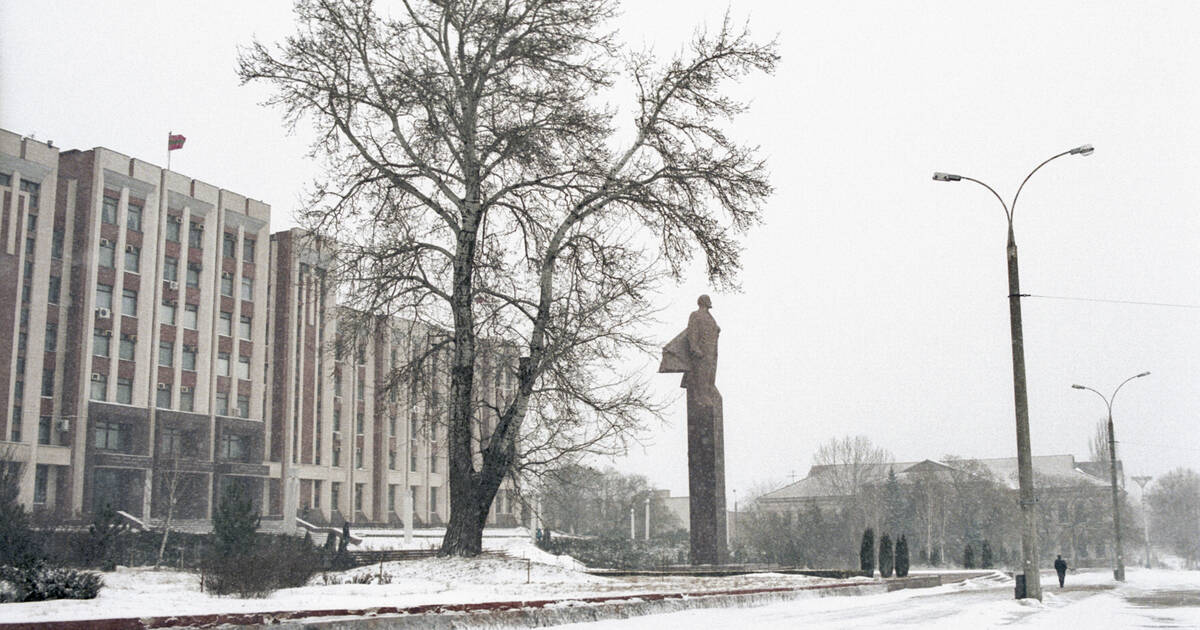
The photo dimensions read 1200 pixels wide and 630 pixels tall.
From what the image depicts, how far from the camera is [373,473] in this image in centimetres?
7588

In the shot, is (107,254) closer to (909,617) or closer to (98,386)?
(98,386)

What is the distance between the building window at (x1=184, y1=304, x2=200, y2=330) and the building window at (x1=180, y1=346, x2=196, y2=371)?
4.02 feet

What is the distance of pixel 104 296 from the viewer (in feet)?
178

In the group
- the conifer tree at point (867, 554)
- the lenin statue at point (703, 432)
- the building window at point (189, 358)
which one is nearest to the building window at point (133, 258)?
the building window at point (189, 358)

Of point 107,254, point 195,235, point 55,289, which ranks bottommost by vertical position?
point 55,289

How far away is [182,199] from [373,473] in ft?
85.2

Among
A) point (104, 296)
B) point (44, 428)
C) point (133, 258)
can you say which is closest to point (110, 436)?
point (44, 428)

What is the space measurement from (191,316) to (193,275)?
7.99 ft

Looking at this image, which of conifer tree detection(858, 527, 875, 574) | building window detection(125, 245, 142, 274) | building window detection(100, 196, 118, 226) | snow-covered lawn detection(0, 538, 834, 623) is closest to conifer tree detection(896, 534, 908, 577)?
conifer tree detection(858, 527, 875, 574)

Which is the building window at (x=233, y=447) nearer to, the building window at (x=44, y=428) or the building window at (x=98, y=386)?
the building window at (x=98, y=386)

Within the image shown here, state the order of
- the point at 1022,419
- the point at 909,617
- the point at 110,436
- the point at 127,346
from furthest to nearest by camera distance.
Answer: the point at 127,346 → the point at 110,436 → the point at 1022,419 → the point at 909,617

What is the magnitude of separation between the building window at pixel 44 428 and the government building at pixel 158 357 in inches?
3.8

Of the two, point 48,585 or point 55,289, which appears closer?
point 48,585

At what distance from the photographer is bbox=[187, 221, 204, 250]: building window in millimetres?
60125
